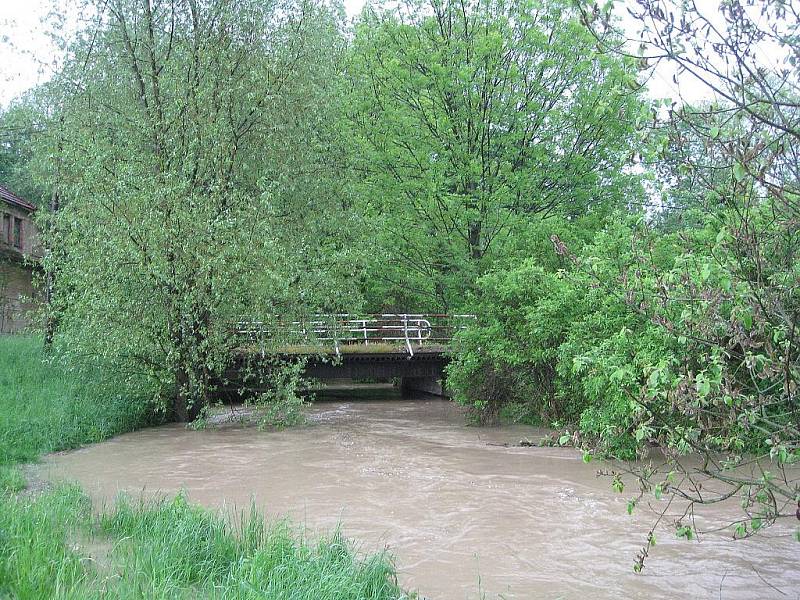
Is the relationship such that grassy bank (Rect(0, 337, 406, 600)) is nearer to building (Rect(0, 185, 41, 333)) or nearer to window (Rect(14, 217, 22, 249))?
building (Rect(0, 185, 41, 333))

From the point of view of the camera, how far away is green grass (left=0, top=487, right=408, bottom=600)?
19.0 ft

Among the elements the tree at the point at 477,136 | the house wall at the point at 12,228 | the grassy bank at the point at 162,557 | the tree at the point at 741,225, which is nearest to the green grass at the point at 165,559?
the grassy bank at the point at 162,557

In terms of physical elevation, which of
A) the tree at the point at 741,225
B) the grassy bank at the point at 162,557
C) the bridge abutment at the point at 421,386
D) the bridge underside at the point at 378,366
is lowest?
the bridge abutment at the point at 421,386

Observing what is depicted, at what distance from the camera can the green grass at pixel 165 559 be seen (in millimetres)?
5805

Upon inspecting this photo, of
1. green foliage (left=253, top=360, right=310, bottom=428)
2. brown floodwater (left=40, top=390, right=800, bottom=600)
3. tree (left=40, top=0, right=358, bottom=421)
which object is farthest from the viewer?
green foliage (left=253, top=360, right=310, bottom=428)

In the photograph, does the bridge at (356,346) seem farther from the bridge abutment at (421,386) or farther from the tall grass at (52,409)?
the tall grass at (52,409)

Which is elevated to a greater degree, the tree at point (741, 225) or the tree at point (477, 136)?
the tree at point (477, 136)

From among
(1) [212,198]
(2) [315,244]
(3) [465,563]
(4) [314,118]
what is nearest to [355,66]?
(4) [314,118]

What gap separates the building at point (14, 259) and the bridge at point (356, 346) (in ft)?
42.5

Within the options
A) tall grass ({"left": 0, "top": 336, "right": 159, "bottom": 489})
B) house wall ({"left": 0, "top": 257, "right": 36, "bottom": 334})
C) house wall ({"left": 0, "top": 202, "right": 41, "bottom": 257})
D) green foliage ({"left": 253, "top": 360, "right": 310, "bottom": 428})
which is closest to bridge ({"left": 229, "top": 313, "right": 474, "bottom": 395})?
green foliage ({"left": 253, "top": 360, "right": 310, "bottom": 428})

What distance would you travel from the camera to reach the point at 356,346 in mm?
26078

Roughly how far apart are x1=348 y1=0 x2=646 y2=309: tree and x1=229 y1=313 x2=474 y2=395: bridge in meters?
2.35

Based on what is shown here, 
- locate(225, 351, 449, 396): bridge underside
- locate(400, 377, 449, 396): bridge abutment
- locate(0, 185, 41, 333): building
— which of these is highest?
locate(0, 185, 41, 333): building

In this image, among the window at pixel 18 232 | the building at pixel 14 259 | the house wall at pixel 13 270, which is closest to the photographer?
the house wall at pixel 13 270
